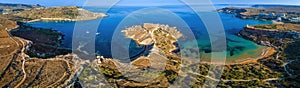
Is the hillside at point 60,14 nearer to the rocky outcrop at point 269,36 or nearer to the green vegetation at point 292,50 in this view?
the rocky outcrop at point 269,36

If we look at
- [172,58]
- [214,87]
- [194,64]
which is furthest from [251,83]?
[172,58]

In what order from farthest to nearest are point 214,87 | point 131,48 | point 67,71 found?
point 131,48 < point 67,71 < point 214,87

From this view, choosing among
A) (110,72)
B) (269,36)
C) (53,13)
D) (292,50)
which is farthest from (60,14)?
(292,50)

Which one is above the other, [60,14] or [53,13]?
[53,13]

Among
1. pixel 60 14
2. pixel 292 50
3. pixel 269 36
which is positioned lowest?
pixel 292 50

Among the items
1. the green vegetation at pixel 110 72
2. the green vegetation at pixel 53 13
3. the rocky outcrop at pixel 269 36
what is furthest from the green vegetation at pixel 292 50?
the green vegetation at pixel 53 13

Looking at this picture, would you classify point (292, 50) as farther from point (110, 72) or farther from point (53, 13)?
point (53, 13)

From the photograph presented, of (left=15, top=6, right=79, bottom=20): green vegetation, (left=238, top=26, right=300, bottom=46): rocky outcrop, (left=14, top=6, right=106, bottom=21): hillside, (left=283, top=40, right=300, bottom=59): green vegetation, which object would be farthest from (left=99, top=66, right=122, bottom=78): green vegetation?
(left=15, top=6, right=79, bottom=20): green vegetation

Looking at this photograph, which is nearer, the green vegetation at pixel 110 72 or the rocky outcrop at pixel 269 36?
the green vegetation at pixel 110 72

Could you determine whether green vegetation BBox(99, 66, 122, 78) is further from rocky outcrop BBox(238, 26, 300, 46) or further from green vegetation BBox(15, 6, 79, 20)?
green vegetation BBox(15, 6, 79, 20)

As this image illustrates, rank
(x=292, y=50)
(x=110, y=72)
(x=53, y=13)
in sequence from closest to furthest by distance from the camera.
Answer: (x=110, y=72), (x=292, y=50), (x=53, y=13)

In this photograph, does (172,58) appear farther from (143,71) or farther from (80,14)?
(80,14)
